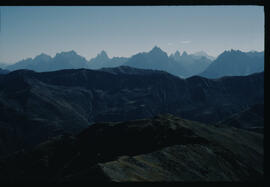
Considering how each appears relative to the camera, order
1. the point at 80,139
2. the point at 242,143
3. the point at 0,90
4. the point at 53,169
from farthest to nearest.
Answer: the point at 0,90, the point at 80,139, the point at 242,143, the point at 53,169

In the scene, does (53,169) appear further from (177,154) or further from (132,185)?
(132,185)

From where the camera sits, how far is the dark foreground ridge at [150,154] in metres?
38.1

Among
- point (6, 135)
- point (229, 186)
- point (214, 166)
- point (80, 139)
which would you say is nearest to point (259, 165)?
point (214, 166)

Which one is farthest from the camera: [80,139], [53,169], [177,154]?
[80,139]

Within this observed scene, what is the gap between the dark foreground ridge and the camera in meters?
38.1

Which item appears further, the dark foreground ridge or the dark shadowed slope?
the dark shadowed slope

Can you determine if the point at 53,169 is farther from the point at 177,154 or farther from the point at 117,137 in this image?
the point at 177,154

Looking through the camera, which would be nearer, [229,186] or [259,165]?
[229,186]

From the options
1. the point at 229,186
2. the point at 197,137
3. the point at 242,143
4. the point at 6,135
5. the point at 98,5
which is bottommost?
the point at 6,135

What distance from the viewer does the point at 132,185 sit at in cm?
309

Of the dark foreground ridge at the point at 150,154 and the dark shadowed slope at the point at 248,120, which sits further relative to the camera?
the dark shadowed slope at the point at 248,120

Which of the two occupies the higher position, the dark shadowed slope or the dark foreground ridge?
the dark foreground ridge
